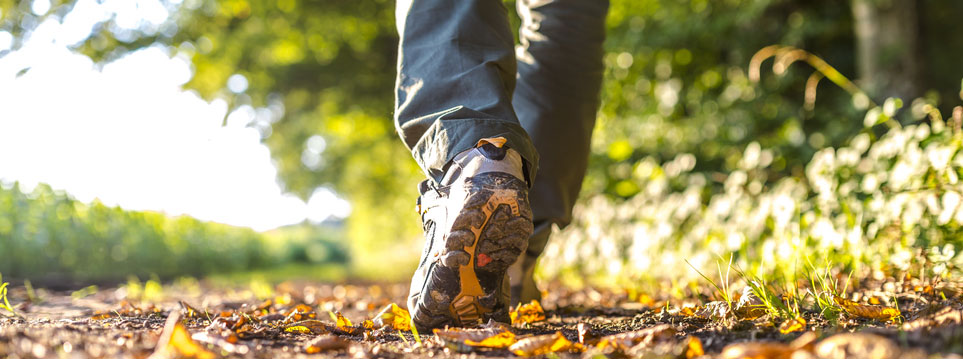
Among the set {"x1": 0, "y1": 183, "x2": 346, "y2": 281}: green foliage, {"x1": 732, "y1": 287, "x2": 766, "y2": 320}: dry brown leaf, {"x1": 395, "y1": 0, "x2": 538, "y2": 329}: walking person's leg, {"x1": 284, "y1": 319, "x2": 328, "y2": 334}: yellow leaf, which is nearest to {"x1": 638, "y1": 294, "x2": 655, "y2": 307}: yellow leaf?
{"x1": 732, "y1": 287, "x2": 766, "y2": 320}: dry brown leaf

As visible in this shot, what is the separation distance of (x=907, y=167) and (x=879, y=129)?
2157mm

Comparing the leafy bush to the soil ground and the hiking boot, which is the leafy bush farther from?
the hiking boot

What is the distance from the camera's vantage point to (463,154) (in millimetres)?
1156

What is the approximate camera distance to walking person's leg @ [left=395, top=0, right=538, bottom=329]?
1134 millimetres

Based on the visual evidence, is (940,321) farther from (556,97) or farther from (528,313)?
(556,97)

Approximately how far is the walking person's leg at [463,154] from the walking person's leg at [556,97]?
1.12 feet

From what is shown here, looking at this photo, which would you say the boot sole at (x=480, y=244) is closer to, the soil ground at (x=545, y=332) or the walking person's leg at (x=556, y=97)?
the soil ground at (x=545, y=332)

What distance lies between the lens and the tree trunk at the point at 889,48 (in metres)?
4.23

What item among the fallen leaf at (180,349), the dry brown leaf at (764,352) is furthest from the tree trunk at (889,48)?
the fallen leaf at (180,349)

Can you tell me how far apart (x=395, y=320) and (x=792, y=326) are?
78 centimetres

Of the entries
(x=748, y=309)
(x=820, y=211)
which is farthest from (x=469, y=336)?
(x=820, y=211)

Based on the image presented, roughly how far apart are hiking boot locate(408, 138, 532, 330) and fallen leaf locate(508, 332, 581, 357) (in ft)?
0.71

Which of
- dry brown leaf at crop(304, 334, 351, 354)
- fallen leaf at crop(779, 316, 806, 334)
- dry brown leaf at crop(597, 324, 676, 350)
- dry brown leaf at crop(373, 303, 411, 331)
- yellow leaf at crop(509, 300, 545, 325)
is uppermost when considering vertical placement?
dry brown leaf at crop(304, 334, 351, 354)

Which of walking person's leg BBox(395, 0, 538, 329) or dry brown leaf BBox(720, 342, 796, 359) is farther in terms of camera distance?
walking person's leg BBox(395, 0, 538, 329)
